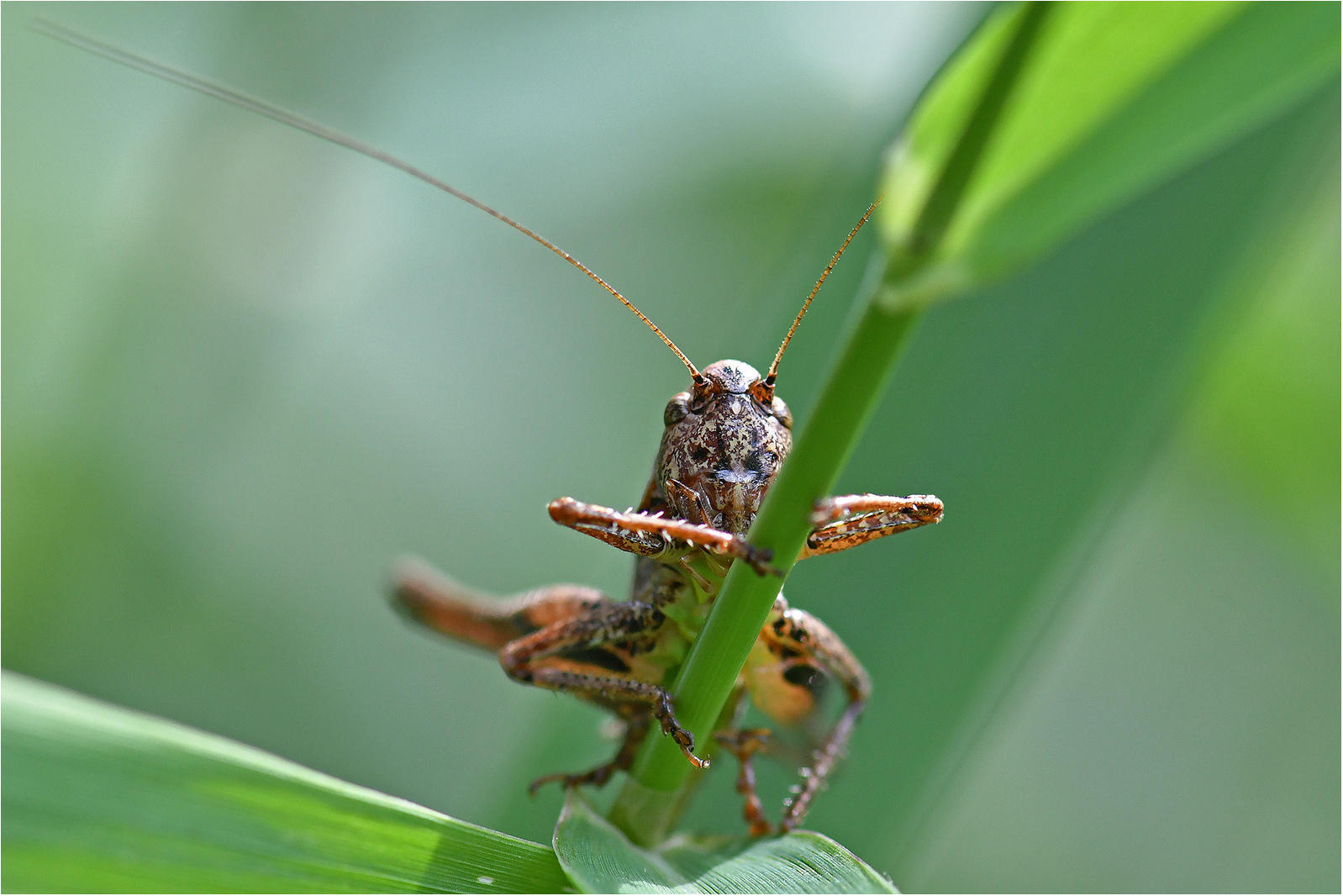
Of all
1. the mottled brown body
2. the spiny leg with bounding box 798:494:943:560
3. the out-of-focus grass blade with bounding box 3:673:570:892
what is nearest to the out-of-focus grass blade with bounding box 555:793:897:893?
the out-of-focus grass blade with bounding box 3:673:570:892

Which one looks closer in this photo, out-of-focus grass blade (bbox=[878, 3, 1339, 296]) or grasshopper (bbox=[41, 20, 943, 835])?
out-of-focus grass blade (bbox=[878, 3, 1339, 296])

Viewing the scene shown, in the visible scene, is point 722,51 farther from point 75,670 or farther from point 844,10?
point 75,670

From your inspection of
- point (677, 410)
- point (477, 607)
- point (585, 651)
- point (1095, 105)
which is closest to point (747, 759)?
point (585, 651)

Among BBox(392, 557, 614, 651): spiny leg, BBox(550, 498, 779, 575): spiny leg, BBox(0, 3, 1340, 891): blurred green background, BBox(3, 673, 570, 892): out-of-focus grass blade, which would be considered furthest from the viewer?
BBox(392, 557, 614, 651): spiny leg

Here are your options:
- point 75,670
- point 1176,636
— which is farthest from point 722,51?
point 1176,636

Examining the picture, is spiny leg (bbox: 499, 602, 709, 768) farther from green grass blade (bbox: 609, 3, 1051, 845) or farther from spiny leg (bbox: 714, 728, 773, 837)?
green grass blade (bbox: 609, 3, 1051, 845)

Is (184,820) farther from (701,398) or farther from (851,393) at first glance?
(701,398)
